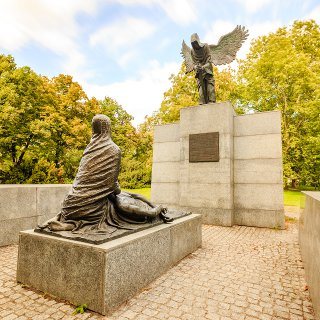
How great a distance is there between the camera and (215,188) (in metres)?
8.59

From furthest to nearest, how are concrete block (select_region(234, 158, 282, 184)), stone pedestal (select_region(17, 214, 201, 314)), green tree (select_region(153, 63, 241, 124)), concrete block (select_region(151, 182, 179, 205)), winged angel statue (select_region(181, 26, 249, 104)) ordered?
1. green tree (select_region(153, 63, 241, 124))
2. concrete block (select_region(151, 182, 179, 205))
3. winged angel statue (select_region(181, 26, 249, 104))
4. concrete block (select_region(234, 158, 282, 184))
5. stone pedestal (select_region(17, 214, 201, 314))

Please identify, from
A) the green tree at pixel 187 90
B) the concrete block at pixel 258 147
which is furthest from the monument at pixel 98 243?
the green tree at pixel 187 90

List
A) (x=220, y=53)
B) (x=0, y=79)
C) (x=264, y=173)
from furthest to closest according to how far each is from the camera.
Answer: (x=0, y=79)
(x=220, y=53)
(x=264, y=173)

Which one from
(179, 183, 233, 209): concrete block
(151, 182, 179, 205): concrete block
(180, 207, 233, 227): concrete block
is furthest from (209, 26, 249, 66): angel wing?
(180, 207, 233, 227): concrete block

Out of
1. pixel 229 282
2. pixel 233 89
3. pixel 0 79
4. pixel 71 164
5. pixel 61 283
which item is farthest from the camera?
pixel 233 89

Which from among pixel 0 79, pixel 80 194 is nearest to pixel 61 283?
pixel 80 194

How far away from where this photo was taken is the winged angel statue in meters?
9.62

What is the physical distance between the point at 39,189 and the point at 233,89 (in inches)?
756

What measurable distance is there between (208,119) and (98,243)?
6741 millimetres

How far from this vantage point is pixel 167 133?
10.3 m

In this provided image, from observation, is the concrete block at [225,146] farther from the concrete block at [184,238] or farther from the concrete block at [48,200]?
the concrete block at [48,200]

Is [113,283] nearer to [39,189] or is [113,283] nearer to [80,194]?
[80,194]

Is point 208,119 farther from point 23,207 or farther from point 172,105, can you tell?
point 172,105

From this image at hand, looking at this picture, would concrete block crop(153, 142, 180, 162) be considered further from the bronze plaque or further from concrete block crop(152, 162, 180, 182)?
the bronze plaque
